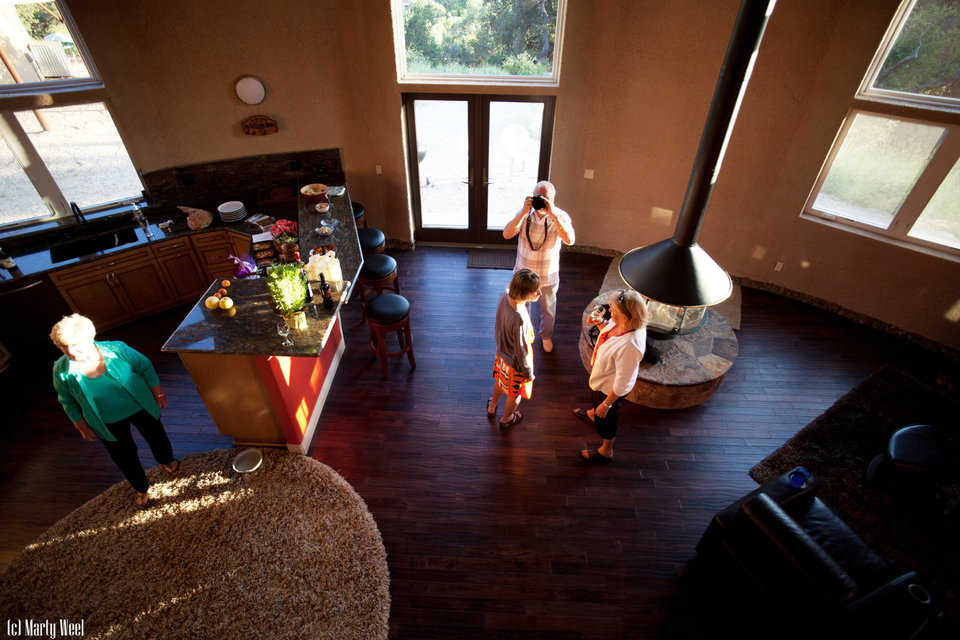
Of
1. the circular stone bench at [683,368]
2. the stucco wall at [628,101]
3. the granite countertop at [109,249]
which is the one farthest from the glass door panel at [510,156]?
the granite countertop at [109,249]

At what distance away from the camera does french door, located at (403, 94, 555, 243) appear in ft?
21.4

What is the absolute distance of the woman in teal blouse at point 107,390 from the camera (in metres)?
2.99

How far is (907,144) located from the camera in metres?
5.13

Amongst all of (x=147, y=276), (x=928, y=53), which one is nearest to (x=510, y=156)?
(x=928, y=53)

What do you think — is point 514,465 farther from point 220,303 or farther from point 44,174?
point 44,174

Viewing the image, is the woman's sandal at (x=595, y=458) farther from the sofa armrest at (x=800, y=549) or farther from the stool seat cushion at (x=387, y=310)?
the stool seat cushion at (x=387, y=310)

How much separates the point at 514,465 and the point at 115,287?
527cm

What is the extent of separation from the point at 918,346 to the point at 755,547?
4.69 meters

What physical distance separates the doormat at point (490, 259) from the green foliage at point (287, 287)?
3.74 metres

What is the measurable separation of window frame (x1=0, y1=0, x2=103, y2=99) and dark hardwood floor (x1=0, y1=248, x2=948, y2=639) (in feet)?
9.14

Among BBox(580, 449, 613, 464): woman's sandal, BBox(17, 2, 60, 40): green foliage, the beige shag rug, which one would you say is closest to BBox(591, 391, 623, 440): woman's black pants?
BBox(580, 449, 613, 464): woman's sandal

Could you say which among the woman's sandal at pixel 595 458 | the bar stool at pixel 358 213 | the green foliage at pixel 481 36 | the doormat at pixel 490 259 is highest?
the green foliage at pixel 481 36

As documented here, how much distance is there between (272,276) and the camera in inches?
137

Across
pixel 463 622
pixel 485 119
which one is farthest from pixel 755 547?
pixel 485 119
